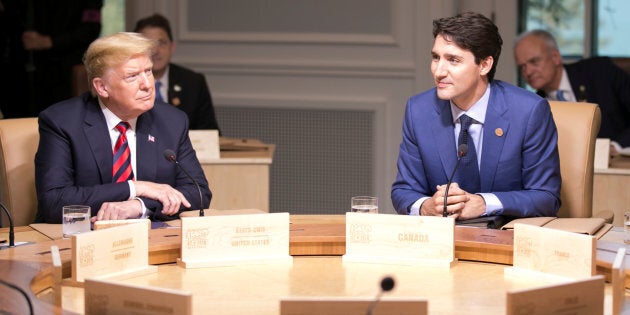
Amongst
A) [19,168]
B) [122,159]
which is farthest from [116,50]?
[19,168]

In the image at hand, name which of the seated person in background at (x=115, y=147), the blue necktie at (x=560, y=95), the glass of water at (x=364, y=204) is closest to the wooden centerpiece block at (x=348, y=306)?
the glass of water at (x=364, y=204)

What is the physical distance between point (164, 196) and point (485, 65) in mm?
1146

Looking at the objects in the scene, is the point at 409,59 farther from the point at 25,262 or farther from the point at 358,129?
the point at 25,262

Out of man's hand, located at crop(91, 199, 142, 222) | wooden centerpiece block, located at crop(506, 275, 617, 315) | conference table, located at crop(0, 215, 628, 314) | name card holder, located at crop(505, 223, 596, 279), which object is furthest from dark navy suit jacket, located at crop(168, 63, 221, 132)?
wooden centerpiece block, located at crop(506, 275, 617, 315)

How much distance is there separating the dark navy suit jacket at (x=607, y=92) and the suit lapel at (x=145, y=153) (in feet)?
8.47

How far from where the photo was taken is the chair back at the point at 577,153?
3750mm

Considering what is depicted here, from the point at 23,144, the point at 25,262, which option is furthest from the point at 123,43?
the point at 25,262

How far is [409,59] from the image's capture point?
22.0 ft

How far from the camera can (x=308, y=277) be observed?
2.65 meters

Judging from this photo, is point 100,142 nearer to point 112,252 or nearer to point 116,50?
point 116,50

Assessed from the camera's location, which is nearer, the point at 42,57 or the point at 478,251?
the point at 478,251

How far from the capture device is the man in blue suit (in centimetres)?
356

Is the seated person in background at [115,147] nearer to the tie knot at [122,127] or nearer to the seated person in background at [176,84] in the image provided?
the tie knot at [122,127]

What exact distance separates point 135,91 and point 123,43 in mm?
167
